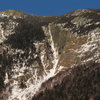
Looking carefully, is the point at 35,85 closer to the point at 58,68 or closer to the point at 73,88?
the point at 58,68

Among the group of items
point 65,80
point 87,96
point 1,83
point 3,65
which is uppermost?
point 3,65

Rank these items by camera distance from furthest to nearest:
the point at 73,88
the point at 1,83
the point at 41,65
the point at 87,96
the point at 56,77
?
1. the point at 41,65
2. the point at 1,83
3. the point at 56,77
4. the point at 73,88
5. the point at 87,96

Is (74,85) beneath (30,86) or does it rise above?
beneath

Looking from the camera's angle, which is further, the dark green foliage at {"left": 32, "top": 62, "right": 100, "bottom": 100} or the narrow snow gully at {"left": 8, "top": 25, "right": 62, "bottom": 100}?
the narrow snow gully at {"left": 8, "top": 25, "right": 62, "bottom": 100}

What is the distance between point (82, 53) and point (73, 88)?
55465mm

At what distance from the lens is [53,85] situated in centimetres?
15812

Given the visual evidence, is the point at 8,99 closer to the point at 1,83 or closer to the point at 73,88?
the point at 1,83

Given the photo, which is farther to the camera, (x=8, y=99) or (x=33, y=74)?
(x=33, y=74)

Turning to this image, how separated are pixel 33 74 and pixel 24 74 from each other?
7388 mm

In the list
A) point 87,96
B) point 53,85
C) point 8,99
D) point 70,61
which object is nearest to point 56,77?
point 53,85

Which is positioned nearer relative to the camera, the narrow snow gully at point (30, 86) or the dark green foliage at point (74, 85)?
the dark green foliage at point (74, 85)

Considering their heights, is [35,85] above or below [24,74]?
below

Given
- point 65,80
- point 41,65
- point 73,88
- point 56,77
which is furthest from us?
point 41,65

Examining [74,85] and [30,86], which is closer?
[74,85]
